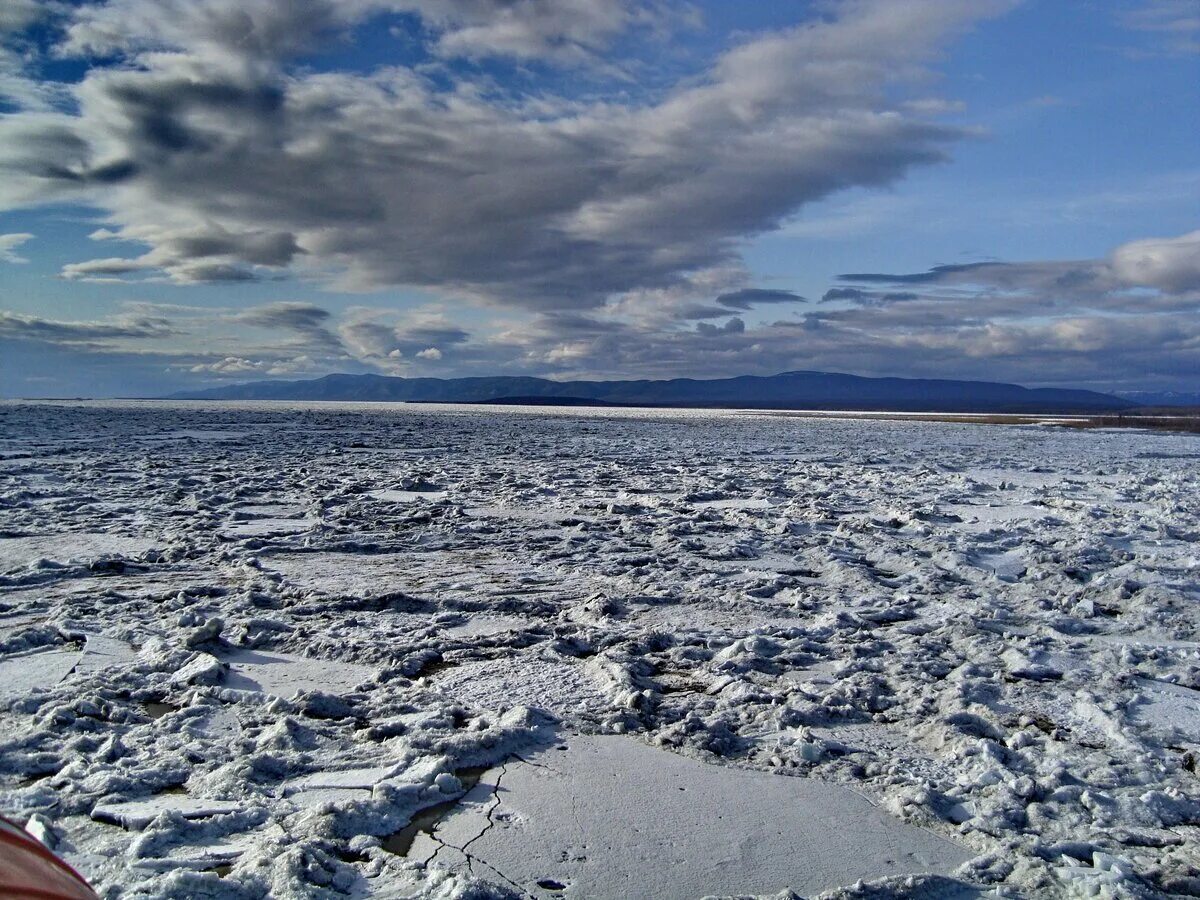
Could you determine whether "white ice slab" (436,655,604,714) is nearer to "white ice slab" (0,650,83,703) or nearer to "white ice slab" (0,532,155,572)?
"white ice slab" (0,650,83,703)

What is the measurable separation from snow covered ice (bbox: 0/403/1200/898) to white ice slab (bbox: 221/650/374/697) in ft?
0.09

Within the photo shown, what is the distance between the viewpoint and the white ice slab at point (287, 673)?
13.5ft

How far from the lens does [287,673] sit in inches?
170

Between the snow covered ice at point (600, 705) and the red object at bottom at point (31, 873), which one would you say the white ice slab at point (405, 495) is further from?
the red object at bottom at point (31, 873)

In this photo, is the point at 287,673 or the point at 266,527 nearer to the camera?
the point at 287,673

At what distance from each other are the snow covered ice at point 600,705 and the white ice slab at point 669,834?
0.01 m

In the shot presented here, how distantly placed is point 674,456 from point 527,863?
16.6m

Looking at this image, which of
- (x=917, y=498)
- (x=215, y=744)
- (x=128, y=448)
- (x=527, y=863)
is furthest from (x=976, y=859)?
(x=128, y=448)

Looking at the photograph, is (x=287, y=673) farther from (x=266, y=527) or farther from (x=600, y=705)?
(x=266, y=527)

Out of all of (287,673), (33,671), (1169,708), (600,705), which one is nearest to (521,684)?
(600,705)

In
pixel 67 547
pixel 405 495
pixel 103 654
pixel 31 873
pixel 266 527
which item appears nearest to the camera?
pixel 31 873

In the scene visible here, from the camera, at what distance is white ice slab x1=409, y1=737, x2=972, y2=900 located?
255 centimetres

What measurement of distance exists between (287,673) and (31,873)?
127 inches

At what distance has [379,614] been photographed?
541 centimetres
